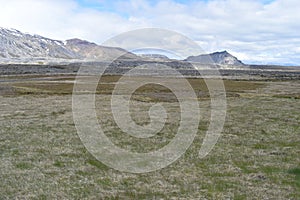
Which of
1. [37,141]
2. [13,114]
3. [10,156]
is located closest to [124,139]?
[37,141]

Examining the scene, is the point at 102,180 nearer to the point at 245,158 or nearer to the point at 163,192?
the point at 163,192

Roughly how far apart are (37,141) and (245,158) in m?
14.1

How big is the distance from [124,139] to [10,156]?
8.19 metres

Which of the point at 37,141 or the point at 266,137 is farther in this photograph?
the point at 266,137

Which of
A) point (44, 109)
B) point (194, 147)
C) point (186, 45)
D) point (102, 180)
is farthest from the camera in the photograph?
point (44, 109)

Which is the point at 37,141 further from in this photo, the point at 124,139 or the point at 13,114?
the point at 13,114

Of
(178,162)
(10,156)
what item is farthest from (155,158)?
(10,156)

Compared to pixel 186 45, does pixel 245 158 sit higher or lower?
lower

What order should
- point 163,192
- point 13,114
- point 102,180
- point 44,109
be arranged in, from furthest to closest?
1. point 44,109
2. point 13,114
3. point 102,180
4. point 163,192

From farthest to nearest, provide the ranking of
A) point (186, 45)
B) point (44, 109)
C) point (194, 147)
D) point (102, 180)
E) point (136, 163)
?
point (44, 109) → point (186, 45) → point (194, 147) → point (136, 163) → point (102, 180)

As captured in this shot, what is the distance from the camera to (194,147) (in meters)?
23.1

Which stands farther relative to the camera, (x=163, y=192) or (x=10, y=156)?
(x=10, y=156)

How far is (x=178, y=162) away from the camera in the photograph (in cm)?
1944

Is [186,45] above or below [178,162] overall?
above
